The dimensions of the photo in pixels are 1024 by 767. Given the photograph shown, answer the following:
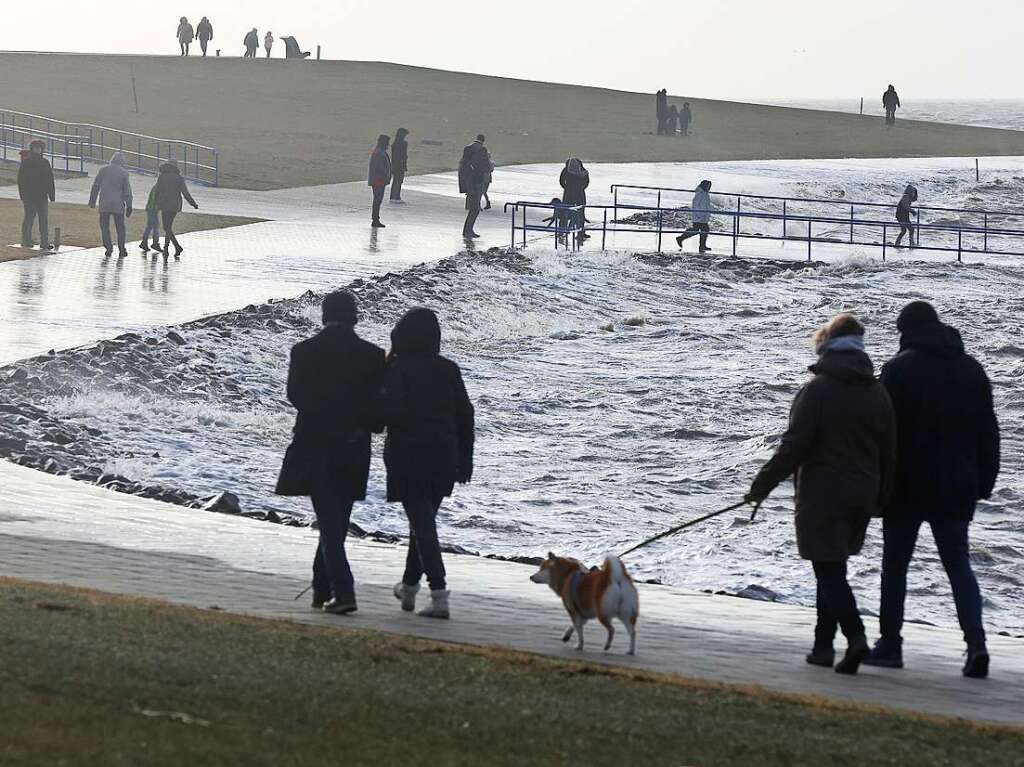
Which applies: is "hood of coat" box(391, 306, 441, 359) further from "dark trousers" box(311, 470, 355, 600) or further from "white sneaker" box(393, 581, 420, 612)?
"white sneaker" box(393, 581, 420, 612)

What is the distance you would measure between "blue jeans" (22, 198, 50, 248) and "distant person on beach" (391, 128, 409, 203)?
9.95 meters

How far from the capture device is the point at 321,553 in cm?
823

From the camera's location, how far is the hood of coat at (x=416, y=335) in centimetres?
786

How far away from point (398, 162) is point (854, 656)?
2813 centimetres

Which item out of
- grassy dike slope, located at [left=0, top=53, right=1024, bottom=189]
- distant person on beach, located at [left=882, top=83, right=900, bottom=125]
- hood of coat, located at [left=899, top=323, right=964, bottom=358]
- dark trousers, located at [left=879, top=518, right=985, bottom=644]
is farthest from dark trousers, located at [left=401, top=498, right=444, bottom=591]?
distant person on beach, located at [left=882, top=83, right=900, bottom=125]

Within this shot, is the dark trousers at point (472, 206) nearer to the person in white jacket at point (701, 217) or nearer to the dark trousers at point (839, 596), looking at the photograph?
the person in white jacket at point (701, 217)

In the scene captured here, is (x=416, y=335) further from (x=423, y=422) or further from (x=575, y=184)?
(x=575, y=184)

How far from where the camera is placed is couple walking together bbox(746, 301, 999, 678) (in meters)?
7.20

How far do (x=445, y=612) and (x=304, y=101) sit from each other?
54692 millimetres

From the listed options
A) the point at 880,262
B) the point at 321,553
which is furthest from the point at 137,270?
the point at 321,553

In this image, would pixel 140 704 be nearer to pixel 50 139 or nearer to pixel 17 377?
pixel 17 377

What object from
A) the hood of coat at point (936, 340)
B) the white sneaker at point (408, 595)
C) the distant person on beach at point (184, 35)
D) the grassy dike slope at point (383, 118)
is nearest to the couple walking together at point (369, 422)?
the white sneaker at point (408, 595)

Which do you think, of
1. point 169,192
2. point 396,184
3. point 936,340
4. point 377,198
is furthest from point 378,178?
point 936,340

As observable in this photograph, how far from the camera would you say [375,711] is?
18.2ft
